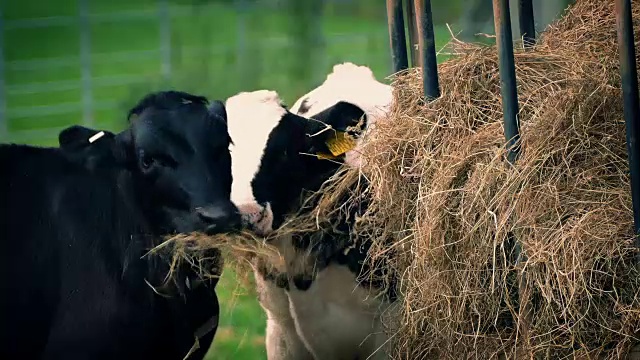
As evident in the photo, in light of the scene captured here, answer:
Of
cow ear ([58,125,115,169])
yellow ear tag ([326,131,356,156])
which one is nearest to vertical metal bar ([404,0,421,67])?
yellow ear tag ([326,131,356,156])

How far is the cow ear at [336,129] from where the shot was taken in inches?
208

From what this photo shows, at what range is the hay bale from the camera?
386cm

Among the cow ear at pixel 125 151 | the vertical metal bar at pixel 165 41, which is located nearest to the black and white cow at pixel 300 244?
the cow ear at pixel 125 151

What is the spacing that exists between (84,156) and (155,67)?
17.3 m

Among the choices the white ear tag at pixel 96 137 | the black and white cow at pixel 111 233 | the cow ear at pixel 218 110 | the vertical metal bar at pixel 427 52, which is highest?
the vertical metal bar at pixel 427 52

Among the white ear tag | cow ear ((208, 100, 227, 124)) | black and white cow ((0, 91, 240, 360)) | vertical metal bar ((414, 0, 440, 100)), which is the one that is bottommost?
black and white cow ((0, 91, 240, 360))

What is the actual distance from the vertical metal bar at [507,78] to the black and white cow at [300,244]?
3.19 feet

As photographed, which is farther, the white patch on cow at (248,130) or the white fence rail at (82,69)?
the white fence rail at (82,69)

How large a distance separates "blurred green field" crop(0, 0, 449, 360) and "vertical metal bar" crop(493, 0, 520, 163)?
3003mm

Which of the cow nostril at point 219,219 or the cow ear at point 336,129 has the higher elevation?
the cow ear at point 336,129

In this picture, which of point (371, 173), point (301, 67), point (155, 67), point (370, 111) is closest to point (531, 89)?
point (371, 173)

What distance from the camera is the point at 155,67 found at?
2233cm

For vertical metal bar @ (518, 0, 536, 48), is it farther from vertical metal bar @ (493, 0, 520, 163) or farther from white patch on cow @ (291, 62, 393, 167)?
vertical metal bar @ (493, 0, 520, 163)

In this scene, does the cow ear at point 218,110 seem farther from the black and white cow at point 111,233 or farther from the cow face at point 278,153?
the cow face at point 278,153
